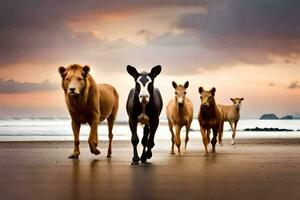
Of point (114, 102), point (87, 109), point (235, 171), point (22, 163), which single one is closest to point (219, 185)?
point (235, 171)

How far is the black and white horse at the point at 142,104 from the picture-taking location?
1480 centimetres

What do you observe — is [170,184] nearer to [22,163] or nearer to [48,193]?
[48,193]

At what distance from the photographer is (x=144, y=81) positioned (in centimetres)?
1485

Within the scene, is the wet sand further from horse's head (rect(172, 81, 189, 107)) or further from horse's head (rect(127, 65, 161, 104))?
horse's head (rect(172, 81, 189, 107))

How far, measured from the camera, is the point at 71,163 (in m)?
15.0

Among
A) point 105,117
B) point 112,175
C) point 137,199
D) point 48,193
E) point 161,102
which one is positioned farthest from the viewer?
point 105,117

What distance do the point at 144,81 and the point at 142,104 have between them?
484mm

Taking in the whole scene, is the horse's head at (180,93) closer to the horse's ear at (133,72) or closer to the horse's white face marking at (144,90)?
the horse's ear at (133,72)

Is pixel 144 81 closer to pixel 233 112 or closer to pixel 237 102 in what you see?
pixel 233 112

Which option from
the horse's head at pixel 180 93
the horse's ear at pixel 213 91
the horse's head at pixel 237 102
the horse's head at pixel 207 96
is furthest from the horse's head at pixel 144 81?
the horse's head at pixel 237 102

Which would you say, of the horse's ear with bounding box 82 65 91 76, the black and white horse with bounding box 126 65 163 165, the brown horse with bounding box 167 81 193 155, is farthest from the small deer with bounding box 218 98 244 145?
the black and white horse with bounding box 126 65 163 165

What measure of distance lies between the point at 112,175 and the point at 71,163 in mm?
3458

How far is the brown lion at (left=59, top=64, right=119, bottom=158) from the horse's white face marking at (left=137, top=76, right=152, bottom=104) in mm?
1954

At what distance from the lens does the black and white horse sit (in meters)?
14.8
